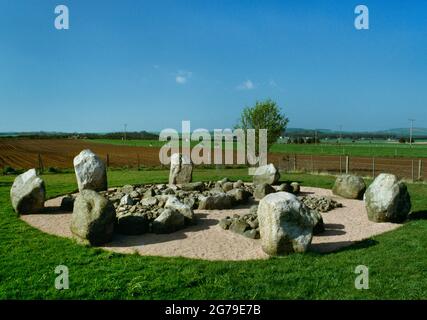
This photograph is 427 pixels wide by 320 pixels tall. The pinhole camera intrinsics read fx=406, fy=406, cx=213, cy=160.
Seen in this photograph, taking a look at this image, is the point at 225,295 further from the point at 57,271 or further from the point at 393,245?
the point at 393,245

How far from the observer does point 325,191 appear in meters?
19.5

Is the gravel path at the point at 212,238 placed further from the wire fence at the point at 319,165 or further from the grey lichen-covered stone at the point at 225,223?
the wire fence at the point at 319,165

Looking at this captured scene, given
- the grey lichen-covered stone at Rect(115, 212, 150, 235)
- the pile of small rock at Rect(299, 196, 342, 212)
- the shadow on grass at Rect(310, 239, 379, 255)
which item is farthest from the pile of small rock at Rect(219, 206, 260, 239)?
the pile of small rock at Rect(299, 196, 342, 212)

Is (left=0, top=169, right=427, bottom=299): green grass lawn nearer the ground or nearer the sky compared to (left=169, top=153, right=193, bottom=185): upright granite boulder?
nearer the ground

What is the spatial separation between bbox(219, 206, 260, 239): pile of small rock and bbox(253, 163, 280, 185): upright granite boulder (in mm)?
8115

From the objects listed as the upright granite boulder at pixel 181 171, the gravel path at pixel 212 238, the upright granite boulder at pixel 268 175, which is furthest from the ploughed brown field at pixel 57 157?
the gravel path at pixel 212 238

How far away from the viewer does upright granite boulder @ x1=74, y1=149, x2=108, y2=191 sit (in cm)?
1792

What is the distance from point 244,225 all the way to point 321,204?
4.82 metres

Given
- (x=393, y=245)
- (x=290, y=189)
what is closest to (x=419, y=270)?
(x=393, y=245)

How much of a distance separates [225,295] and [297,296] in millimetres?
1264

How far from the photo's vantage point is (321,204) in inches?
597

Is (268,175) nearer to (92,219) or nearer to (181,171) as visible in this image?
(181,171)

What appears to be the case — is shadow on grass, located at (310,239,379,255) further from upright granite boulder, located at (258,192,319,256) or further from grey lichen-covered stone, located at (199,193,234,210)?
grey lichen-covered stone, located at (199,193,234,210)

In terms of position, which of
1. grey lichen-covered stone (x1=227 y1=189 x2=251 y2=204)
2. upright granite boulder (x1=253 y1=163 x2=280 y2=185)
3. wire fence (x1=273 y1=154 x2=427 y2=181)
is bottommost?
wire fence (x1=273 y1=154 x2=427 y2=181)
